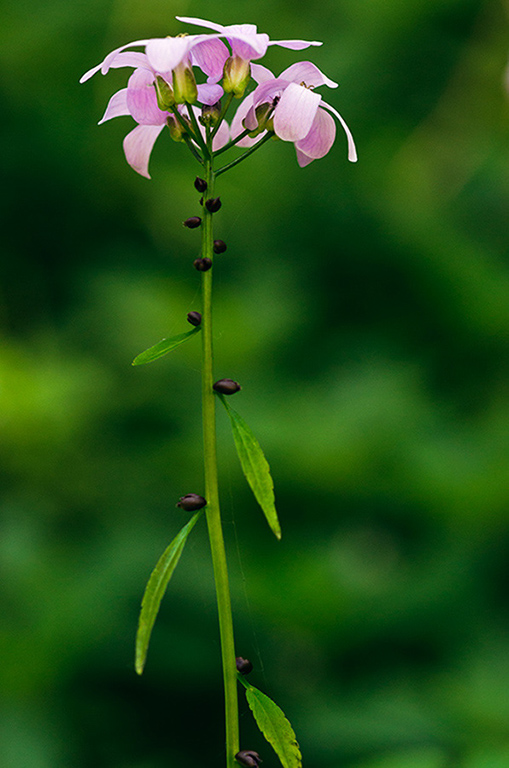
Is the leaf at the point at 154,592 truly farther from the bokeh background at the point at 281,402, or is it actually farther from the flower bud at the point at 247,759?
the bokeh background at the point at 281,402

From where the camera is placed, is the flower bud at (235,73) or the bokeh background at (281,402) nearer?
the flower bud at (235,73)

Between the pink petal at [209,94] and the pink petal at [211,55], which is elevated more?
the pink petal at [211,55]

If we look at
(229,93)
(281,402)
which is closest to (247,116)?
(229,93)

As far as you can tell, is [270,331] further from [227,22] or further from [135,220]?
[227,22]

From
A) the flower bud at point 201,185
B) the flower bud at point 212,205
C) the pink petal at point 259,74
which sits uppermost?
the pink petal at point 259,74

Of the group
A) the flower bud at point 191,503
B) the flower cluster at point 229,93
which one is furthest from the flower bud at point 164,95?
the flower bud at point 191,503

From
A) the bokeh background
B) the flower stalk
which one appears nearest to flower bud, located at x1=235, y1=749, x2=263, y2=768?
the flower stalk
